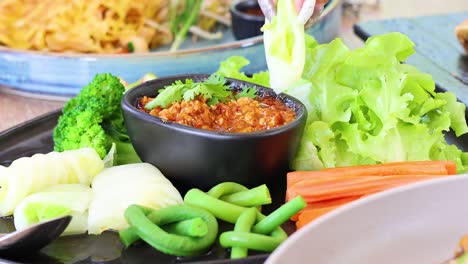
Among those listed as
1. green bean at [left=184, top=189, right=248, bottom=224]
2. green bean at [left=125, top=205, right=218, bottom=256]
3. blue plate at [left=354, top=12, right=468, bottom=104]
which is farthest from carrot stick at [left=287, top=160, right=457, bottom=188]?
blue plate at [left=354, top=12, right=468, bottom=104]

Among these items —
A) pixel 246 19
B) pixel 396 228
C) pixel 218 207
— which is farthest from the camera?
pixel 246 19

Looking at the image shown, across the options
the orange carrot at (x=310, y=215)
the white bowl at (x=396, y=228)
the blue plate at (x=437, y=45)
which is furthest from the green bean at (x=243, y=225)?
the blue plate at (x=437, y=45)

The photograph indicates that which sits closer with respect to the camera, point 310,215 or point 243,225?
point 243,225

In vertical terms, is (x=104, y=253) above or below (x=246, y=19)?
above

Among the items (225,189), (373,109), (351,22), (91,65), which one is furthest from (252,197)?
(351,22)

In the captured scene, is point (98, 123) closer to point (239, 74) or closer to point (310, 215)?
point (239, 74)

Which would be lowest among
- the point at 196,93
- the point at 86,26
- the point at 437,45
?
the point at 437,45

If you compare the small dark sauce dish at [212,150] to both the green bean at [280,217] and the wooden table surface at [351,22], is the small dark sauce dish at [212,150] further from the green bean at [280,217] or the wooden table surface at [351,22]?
the wooden table surface at [351,22]

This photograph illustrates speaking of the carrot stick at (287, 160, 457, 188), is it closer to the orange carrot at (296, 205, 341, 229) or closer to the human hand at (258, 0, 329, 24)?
the orange carrot at (296, 205, 341, 229)
